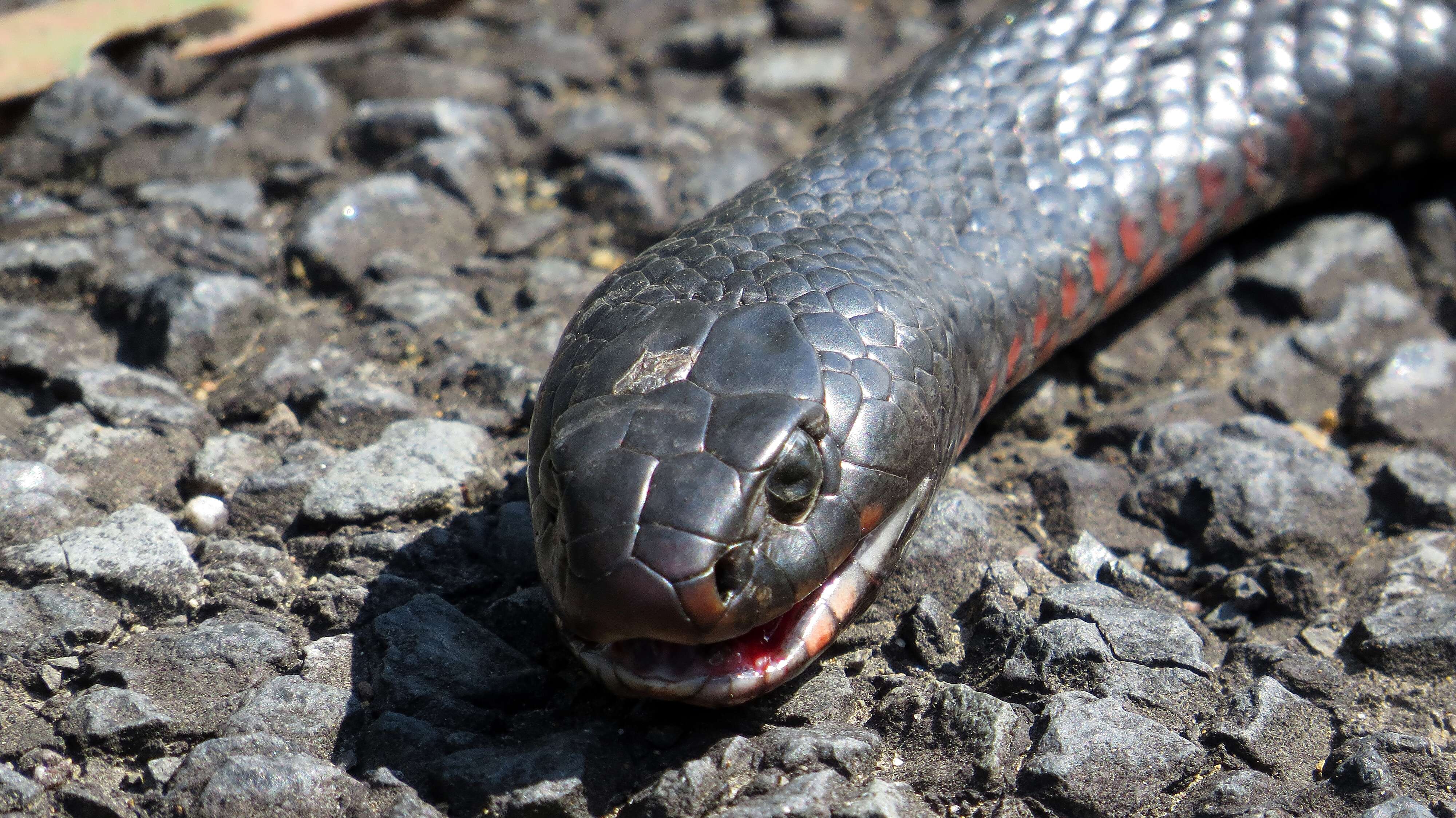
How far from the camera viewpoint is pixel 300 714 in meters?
2.63

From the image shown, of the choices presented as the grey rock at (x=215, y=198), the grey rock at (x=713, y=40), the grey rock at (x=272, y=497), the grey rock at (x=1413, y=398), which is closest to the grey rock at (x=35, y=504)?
the grey rock at (x=272, y=497)

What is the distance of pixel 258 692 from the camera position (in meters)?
2.67

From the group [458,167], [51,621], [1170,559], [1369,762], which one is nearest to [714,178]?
[458,167]

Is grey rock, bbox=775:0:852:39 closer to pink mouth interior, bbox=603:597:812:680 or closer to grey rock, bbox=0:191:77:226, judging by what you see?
grey rock, bbox=0:191:77:226

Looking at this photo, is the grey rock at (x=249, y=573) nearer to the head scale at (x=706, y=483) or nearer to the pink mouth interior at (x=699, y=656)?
the head scale at (x=706, y=483)

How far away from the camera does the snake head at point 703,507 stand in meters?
2.34

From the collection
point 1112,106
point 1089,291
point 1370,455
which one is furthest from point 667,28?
point 1370,455

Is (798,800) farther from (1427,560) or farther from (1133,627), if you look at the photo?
(1427,560)

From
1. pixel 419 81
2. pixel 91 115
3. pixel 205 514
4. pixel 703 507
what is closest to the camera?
pixel 703 507

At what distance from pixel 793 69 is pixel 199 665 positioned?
11.6 ft

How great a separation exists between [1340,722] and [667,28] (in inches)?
159

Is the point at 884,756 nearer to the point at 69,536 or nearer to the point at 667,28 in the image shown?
the point at 69,536

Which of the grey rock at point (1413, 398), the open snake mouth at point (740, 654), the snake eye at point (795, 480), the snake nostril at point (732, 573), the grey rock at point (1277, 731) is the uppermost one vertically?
the snake eye at point (795, 480)

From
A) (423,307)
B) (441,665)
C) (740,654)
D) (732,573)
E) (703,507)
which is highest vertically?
(703,507)
